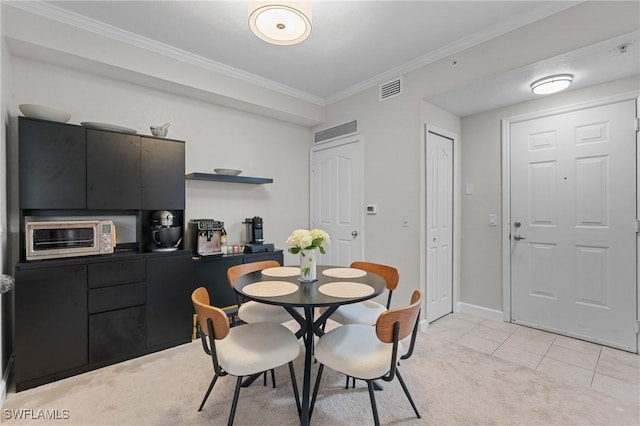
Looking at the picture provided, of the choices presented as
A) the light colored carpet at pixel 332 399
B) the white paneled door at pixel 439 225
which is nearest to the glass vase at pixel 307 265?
the light colored carpet at pixel 332 399

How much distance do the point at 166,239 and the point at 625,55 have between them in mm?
4042

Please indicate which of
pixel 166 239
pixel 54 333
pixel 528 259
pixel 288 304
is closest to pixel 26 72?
pixel 166 239

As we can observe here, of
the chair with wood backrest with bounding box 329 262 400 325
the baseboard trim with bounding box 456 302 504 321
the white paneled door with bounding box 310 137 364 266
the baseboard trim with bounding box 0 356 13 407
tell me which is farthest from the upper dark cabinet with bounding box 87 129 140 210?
the baseboard trim with bounding box 456 302 504 321

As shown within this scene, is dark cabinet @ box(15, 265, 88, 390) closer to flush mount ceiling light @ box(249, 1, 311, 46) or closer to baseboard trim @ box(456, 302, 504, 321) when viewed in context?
flush mount ceiling light @ box(249, 1, 311, 46)

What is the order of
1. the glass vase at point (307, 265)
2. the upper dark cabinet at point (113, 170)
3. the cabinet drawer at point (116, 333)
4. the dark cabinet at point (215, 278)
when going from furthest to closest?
the dark cabinet at point (215, 278)
the upper dark cabinet at point (113, 170)
the cabinet drawer at point (116, 333)
the glass vase at point (307, 265)

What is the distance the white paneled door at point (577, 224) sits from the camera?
2.62m

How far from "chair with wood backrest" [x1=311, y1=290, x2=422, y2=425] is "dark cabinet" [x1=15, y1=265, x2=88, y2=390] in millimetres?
1902

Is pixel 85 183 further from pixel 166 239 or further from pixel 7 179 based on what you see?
pixel 166 239

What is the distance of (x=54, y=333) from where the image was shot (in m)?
2.17

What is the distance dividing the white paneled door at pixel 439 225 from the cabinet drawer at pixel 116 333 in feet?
9.15

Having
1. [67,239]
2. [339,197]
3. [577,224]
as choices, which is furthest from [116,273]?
[577,224]

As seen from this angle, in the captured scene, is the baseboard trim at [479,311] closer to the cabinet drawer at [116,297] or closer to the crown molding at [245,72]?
the crown molding at [245,72]

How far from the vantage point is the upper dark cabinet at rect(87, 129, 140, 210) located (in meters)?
2.42

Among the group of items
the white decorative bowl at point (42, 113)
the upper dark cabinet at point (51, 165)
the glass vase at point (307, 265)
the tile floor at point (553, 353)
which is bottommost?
the tile floor at point (553, 353)
